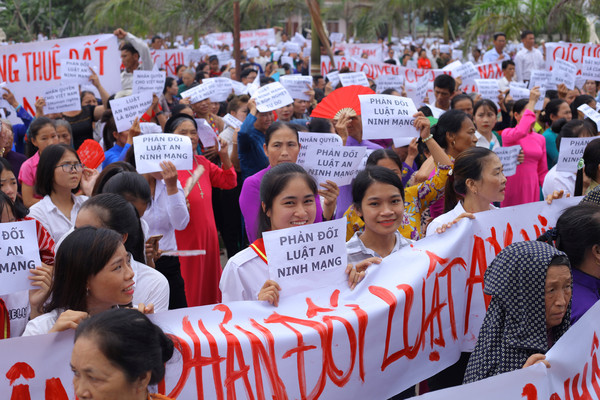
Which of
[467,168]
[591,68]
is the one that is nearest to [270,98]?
[467,168]

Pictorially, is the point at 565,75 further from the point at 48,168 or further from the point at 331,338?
the point at 331,338

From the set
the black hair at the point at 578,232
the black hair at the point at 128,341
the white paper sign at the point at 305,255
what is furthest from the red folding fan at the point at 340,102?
the black hair at the point at 128,341

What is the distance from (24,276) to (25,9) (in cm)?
4067

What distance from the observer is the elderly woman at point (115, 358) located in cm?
224

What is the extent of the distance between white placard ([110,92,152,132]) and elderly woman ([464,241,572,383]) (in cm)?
431

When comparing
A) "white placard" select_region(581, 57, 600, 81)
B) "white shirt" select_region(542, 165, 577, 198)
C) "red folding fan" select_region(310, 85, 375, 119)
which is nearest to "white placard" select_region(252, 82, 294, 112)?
"red folding fan" select_region(310, 85, 375, 119)

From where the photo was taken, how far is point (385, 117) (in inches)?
197

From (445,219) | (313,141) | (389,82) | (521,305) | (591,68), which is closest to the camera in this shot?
(521,305)

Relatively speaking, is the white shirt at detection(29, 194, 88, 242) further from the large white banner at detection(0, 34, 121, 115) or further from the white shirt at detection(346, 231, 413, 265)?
the large white banner at detection(0, 34, 121, 115)

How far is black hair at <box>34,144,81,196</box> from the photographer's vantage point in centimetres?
456

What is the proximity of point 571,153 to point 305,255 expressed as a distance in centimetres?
306

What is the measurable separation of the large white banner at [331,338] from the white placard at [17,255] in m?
0.47

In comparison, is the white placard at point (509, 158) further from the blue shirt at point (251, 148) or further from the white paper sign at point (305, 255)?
the white paper sign at point (305, 255)

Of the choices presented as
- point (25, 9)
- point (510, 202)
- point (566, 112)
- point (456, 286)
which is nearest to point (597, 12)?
point (566, 112)
